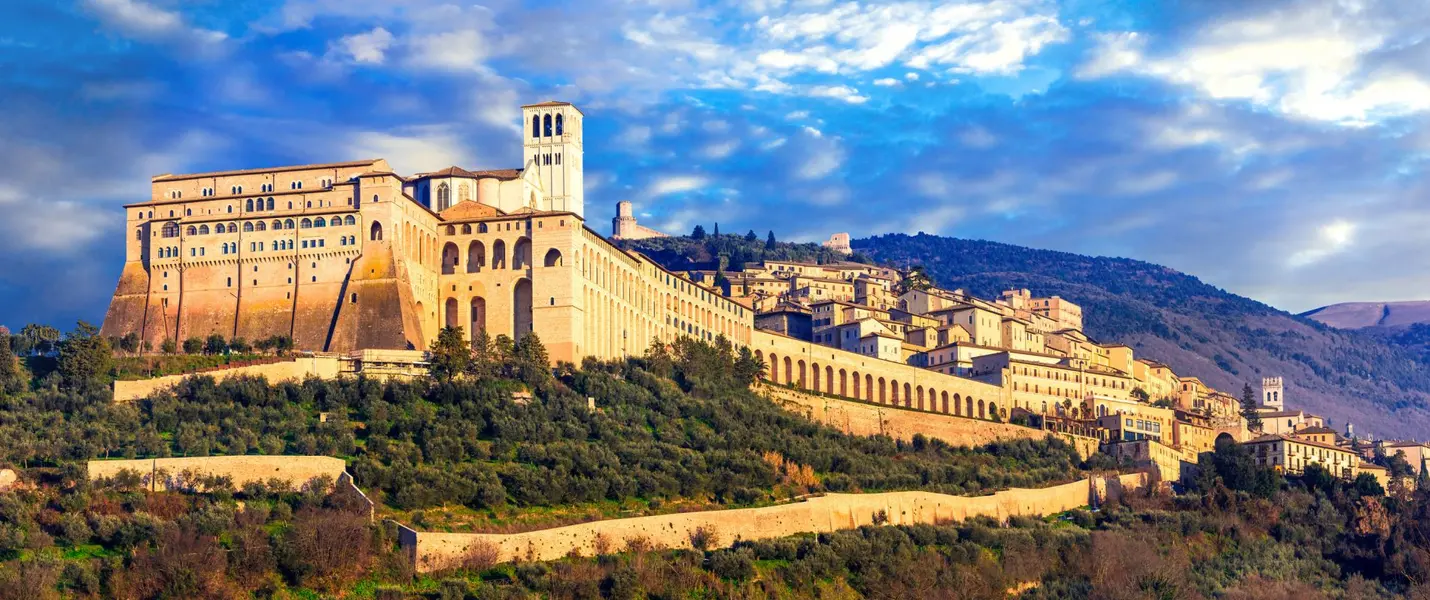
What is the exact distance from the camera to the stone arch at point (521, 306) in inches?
3041

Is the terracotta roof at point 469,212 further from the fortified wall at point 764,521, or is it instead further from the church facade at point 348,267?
the fortified wall at point 764,521

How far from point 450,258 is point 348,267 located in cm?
488

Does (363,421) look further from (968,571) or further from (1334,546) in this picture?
(1334,546)

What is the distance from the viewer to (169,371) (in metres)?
69.1

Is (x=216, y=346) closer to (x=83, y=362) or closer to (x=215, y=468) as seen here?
(x=83, y=362)

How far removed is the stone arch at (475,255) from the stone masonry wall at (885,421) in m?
12.7

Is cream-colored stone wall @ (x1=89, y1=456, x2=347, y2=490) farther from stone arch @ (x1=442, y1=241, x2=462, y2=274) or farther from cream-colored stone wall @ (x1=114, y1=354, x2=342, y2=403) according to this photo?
stone arch @ (x1=442, y1=241, x2=462, y2=274)

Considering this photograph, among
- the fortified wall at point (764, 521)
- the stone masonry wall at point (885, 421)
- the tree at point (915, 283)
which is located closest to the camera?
the fortified wall at point (764, 521)

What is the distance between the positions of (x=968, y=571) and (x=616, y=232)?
4022 inches

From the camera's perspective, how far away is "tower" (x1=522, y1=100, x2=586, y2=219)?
306 feet

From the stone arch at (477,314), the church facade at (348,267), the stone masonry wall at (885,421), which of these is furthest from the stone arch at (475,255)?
the stone masonry wall at (885,421)

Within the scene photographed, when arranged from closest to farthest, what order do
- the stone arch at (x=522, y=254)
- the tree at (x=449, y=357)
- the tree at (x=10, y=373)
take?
1. the tree at (x=10, y=373)
2. the tree at (x=449, y=357)
3. the stone arch at (x=522, y=254)

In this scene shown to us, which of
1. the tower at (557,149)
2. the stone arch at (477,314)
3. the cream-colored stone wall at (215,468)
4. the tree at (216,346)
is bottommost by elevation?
the cream-colored stone wall at (215,468)

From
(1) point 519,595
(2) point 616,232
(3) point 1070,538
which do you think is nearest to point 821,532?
(3) point 1070,538
